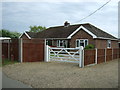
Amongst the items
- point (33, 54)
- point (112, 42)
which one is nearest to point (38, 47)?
point (33, 54)

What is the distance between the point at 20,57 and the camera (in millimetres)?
12516

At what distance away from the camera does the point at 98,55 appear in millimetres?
12586

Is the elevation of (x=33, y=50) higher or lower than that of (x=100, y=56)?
higher

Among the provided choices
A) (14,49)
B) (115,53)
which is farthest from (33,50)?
(115,53)

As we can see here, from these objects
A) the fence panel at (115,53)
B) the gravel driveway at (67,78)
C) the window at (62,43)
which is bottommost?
the gravel driveway at (67,78)

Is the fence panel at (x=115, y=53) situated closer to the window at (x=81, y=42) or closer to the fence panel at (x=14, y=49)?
the window at (x=81, y=42)

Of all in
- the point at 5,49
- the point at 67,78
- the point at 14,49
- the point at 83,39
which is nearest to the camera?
the point at 67,78

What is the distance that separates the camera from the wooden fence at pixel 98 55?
10841 mm

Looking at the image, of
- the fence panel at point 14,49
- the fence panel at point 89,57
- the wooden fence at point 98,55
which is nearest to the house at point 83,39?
the wooden fence at point 98,55

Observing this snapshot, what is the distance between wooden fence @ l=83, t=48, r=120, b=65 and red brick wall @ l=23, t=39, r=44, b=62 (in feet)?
15.3

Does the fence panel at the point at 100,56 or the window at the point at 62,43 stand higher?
the window at the point at 62,43

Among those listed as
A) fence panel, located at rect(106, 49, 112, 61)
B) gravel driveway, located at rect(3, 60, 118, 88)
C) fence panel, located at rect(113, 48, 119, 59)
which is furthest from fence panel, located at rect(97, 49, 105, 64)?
gravel driveway, located at rect(3, 60, 118, 88)

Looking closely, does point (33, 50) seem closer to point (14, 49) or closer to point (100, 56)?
point (14, 49)

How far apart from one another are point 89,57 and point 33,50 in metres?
5.20
